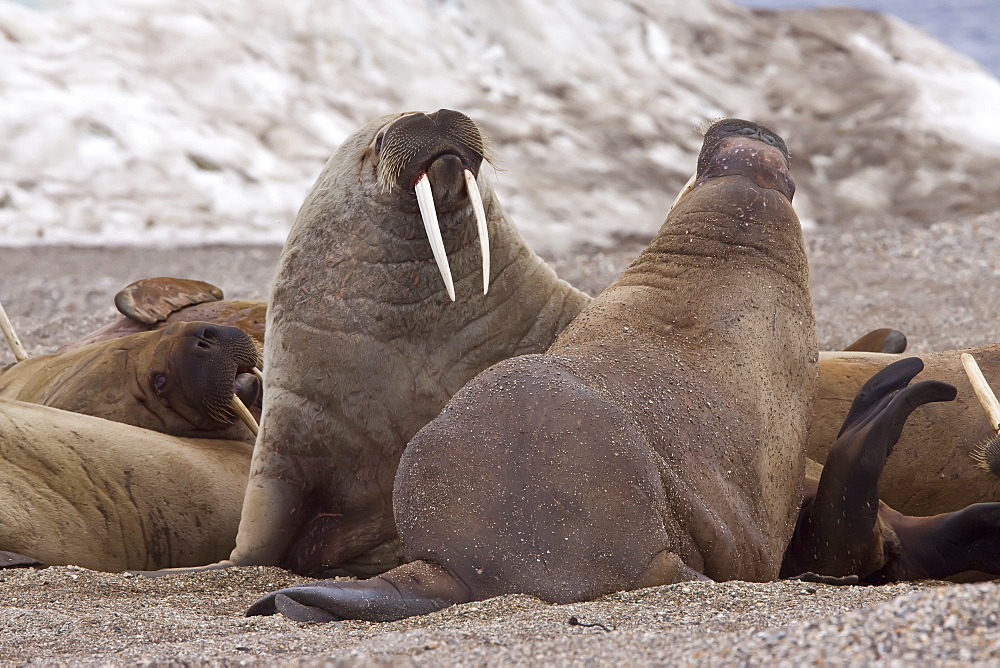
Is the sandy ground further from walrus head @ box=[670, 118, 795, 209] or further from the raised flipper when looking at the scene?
the raised flipper

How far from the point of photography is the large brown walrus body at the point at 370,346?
378cm

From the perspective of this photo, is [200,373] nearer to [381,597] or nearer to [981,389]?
[381,597]

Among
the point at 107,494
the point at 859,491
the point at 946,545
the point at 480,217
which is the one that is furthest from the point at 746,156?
the point at 107,494

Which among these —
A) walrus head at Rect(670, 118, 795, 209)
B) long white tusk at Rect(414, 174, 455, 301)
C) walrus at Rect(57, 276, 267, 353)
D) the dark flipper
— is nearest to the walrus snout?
walrus head at Rect(670, 118, 795, 209)

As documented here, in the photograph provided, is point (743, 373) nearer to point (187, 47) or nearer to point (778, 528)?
point (778, 528)

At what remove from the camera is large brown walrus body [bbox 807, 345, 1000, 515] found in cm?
402

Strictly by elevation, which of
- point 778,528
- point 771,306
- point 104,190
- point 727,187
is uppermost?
point 727,187

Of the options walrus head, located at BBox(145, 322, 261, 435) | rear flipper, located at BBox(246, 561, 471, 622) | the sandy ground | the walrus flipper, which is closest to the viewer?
the sandy ground

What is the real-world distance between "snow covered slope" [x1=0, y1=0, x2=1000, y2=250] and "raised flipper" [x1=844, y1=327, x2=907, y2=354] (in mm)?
5822

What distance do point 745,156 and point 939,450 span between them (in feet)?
4.17

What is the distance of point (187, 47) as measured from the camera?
13.9 m

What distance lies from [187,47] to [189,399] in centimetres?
1022

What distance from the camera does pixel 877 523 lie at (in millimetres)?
3432

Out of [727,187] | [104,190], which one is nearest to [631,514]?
[727,187]
